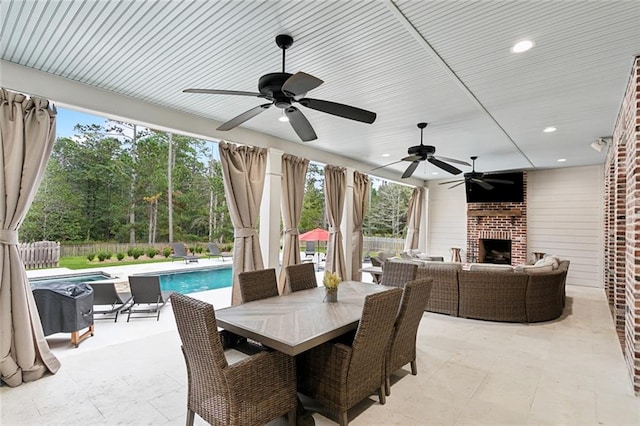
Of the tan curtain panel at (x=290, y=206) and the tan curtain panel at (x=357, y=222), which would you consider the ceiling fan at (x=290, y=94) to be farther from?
the tan curtain panel at (x=357, y=222)

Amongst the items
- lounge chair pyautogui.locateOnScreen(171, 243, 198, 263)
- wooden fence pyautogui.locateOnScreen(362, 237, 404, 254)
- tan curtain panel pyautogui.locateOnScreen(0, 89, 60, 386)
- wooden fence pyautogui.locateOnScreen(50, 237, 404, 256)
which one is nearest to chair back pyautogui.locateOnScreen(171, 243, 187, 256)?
lounge chair pyautogui.locateOnScreen(171, 243, 198, 263)

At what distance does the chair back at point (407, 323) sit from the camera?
8.63ft

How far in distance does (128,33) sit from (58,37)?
59 centimetres

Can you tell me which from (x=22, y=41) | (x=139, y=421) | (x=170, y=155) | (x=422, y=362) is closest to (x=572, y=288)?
(x=422, y=362)

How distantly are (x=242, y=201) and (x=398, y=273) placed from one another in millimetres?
2380

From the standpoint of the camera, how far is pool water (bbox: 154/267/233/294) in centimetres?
829

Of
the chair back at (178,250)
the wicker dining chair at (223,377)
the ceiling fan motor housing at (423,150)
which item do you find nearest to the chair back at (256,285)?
the wicker dining chair at (223,377)

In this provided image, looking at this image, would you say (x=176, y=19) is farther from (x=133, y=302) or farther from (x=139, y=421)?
(x=133, y=302)

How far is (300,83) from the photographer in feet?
6.80

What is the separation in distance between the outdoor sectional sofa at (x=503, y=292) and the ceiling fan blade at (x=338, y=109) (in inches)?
127

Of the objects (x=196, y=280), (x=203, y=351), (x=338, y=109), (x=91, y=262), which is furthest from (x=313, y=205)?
(x=203, y=351)

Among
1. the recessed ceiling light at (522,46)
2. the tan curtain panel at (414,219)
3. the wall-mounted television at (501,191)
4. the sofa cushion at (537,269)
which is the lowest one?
the sofa cushion at (537,269)

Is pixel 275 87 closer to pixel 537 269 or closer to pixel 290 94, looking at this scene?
pixel 290 94

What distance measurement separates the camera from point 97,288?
4.70 metres
